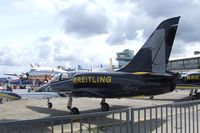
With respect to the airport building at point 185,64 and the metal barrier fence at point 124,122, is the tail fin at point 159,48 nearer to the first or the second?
the metal barrier fence at point 124,122

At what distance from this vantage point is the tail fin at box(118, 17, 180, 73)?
1584 centimetres

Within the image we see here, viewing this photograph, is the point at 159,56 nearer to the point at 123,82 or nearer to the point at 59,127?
the point at 123,82

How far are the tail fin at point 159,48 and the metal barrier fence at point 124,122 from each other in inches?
323

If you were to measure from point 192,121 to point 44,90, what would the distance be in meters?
12.3

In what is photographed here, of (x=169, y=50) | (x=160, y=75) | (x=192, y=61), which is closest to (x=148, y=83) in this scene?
(x=160, y=75)

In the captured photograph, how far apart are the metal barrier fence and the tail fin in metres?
8.21

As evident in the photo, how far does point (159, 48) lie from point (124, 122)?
10360 millimetres

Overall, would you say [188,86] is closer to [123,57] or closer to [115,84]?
[115,84]

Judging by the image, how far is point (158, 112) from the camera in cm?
676

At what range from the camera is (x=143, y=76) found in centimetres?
1555

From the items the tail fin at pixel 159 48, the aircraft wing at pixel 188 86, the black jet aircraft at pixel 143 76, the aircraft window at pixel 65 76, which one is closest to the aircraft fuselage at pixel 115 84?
the black jet aircraft at pixel 143 76

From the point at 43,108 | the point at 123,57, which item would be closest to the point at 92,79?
the point at 43,108

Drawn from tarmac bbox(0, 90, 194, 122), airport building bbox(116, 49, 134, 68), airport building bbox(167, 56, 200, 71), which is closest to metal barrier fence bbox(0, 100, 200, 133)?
tarmac bbox(0, 90, 194, 122)

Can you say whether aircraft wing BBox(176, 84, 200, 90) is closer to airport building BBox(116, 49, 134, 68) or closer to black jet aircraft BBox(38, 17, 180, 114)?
black jet aircraft BBox(38, 17, 180, 114)
